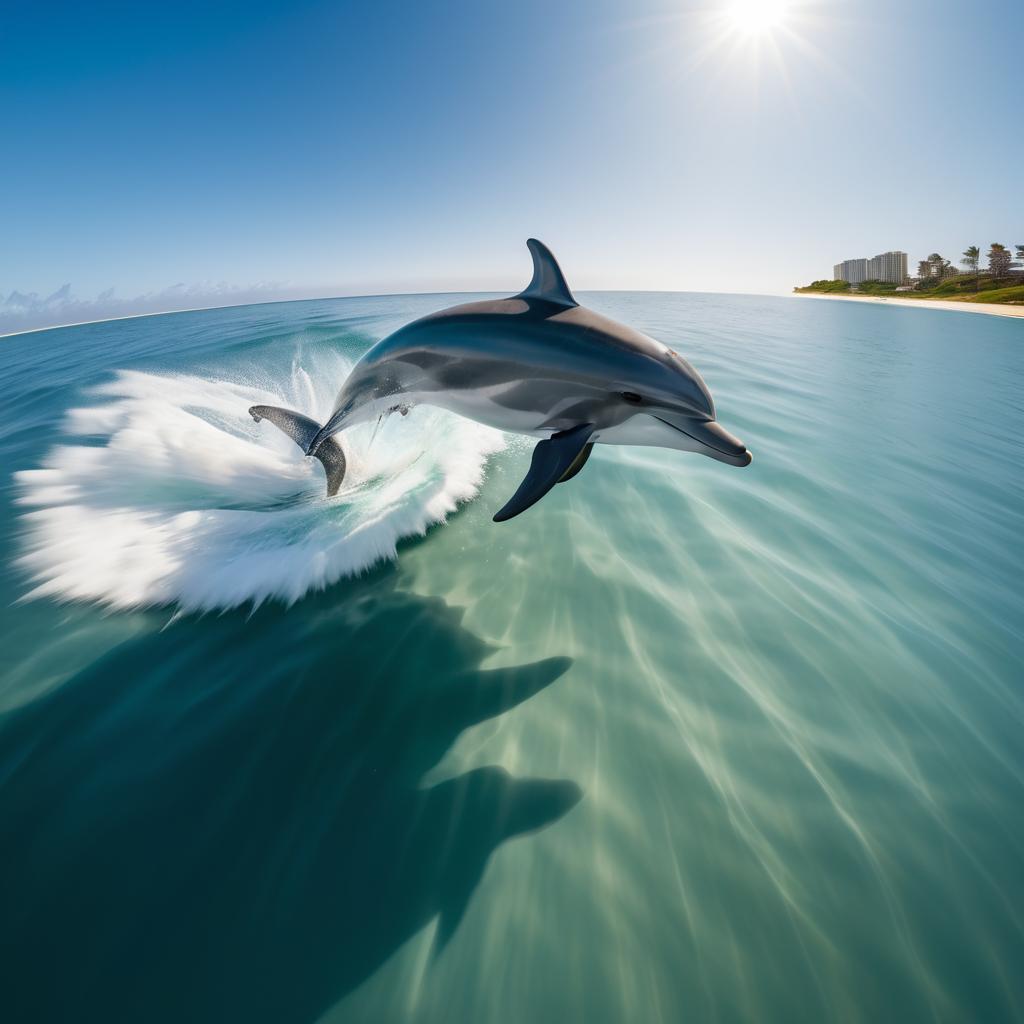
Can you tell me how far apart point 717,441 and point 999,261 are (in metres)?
101

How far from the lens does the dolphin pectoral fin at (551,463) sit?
2484 mm

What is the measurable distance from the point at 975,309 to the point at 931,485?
56.8 metres

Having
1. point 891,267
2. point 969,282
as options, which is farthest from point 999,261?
point 891,267

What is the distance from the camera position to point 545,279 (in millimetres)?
3330

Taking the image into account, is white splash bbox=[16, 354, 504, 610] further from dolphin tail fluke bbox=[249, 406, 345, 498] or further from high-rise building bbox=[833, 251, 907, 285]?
high-rise building bbox=[833, 251, 907, 285]

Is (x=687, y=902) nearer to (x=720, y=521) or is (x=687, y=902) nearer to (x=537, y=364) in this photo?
(x=537, y=364)

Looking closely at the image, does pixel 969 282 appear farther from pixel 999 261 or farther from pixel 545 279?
pixel 545 279

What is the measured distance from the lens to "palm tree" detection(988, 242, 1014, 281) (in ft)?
204

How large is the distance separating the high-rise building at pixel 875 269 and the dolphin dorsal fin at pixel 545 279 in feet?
426

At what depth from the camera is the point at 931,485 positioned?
5.09 meters

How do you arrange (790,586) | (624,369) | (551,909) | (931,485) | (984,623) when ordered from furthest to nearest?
(931,485)
(790,586)
(984,623)
(624,369)
(551,909)

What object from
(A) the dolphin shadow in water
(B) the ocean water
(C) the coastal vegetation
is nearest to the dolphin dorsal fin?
(B) the ocean water

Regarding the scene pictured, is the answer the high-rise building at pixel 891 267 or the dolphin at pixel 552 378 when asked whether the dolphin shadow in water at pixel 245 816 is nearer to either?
the dolphin at pixel 552 378

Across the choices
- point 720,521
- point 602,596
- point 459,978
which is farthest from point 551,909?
point 720,521
